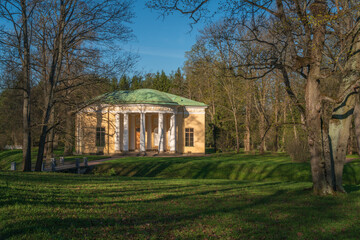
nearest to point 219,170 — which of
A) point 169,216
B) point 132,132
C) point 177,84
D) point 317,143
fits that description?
point 317,143

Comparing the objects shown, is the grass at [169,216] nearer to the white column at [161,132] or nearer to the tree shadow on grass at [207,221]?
the tree shadow on grass at [207,221]

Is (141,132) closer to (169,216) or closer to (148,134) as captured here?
(148,134)

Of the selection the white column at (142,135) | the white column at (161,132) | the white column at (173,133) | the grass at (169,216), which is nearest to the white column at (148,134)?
the white column at (161,132)

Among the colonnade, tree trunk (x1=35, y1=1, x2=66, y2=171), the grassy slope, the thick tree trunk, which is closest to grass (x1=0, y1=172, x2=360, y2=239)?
the thick tree trunk

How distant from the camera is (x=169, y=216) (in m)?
6.47

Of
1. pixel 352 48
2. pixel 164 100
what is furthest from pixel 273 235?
pixel 164 100

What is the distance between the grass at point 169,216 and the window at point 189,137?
2459 centimetres

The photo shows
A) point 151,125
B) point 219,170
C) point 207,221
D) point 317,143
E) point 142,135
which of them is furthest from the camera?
point 151,125

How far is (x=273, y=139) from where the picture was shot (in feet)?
111

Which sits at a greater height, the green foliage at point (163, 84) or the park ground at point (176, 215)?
the green foliage at point (163, 84)

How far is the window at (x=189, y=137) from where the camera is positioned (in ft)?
111

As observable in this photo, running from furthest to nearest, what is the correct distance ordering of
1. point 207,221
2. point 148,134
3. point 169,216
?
point 148,134 < point 169,216 < point 207,221

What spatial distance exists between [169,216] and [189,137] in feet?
89.7

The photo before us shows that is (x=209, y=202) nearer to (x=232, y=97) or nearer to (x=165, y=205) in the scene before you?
(x=165, y=205)
